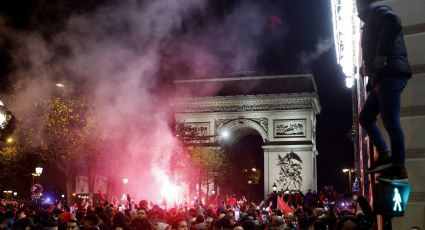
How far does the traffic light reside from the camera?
348 cm

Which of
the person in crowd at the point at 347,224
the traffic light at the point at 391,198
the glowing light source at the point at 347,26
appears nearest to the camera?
the traffic light at the point at 391,198

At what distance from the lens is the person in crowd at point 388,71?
369 cm

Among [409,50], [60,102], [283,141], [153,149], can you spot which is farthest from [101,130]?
[409,50]

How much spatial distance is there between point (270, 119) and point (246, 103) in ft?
11.3

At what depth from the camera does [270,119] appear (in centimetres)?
5406

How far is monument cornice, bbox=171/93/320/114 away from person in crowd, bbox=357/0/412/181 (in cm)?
4982

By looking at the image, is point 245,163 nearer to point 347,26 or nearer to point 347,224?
point 347,26

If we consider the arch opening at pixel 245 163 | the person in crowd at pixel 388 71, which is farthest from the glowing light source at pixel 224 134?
the person in crowd at pixel 388 71

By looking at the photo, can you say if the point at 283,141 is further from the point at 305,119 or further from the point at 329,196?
the point at 329,196

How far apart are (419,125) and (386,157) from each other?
0.81 meters

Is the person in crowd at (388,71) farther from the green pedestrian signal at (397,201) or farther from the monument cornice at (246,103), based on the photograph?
the monument cornice at (246,103)

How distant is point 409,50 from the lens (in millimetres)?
4754

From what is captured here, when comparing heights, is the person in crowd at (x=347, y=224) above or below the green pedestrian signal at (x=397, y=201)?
below

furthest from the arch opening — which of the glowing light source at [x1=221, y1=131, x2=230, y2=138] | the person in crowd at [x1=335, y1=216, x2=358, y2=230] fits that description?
the person in crowd at [x1=335, y1=216, x2=358, y2=230]
